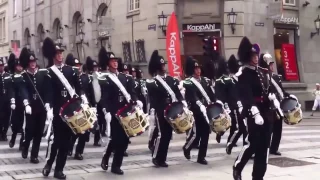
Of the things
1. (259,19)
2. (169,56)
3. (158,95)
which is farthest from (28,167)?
(259,19)

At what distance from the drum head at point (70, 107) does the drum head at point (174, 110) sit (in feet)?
6.31

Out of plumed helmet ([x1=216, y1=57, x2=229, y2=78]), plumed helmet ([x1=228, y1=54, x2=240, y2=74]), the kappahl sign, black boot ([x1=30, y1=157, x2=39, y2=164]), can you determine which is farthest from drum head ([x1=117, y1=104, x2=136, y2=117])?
the kappahl sign

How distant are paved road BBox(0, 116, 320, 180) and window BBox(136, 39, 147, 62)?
11725 millimetres

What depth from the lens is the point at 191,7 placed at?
73.4ft

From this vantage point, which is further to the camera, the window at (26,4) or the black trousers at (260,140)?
the window at (26,4)

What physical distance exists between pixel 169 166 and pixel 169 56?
7.83 metres

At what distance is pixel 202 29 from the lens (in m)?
22.3

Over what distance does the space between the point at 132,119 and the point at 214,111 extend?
210cm

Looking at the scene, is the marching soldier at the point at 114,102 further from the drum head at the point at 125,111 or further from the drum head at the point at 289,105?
the drum head at the point at 289,105

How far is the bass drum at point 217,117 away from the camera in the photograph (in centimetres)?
906

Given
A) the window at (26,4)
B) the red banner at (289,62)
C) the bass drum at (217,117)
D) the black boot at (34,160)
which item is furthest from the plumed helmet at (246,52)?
the window at (26,4)

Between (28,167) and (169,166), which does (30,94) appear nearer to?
(28,167)

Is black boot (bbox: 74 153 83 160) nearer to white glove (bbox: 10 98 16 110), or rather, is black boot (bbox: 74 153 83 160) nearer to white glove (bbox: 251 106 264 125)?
white glove (bbox: 10 98 16 110)

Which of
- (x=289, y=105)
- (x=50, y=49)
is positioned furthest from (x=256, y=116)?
(x=50, y=49)
